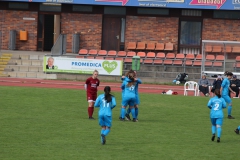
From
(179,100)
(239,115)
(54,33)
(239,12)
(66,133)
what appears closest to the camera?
(66,133)

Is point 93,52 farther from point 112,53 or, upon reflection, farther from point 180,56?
point 180,56

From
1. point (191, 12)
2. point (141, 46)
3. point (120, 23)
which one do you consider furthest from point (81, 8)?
point (191, 12)

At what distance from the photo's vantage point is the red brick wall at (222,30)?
46656 millimetres

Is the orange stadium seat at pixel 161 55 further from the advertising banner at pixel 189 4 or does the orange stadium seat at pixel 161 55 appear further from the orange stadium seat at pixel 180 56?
the advertising banner at pixel 189 4

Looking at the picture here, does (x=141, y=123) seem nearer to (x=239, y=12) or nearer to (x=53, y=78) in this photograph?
(x=53, y=78)

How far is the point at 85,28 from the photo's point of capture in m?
47.8

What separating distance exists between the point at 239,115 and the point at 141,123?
5.51 metres

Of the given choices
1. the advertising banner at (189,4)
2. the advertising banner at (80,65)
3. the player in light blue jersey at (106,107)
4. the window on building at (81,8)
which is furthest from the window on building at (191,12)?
the player in light blue jersey at (106,107)

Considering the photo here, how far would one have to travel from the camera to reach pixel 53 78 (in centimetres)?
4216

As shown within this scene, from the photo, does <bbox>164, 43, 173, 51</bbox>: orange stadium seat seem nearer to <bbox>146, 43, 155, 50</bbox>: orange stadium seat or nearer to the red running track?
<bbox>146, 43, 155, 50</bbox>: orange stadium seat

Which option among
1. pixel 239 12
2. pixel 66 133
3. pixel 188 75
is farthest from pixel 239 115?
pixel 239 12

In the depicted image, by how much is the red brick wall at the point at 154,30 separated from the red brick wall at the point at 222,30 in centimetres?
208

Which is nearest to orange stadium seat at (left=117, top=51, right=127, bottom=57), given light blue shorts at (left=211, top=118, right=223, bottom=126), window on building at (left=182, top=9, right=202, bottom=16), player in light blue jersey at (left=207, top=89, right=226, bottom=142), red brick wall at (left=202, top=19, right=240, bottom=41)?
window on building at (left=182, top=9, right=202, bottom=16)

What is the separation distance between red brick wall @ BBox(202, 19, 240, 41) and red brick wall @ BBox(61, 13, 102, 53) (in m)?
7.10
